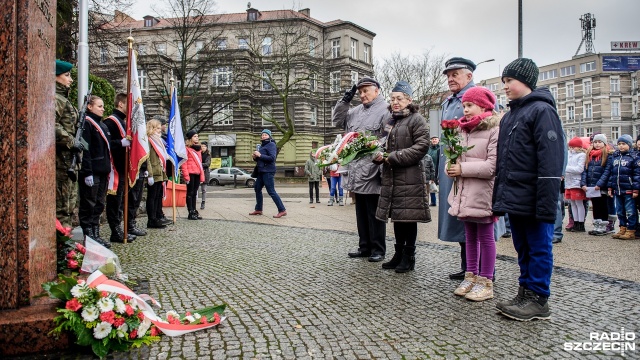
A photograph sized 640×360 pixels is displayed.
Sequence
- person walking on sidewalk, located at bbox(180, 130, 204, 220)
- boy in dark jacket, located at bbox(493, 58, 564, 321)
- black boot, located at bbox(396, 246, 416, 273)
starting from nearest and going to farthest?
boy in dark jacket, located at bbox(493, 58, 564, 321), black boot, located at bbox(396, 246, 416, 273), person walking on sidewalk, located at bbox(180, 130, 204, 220)

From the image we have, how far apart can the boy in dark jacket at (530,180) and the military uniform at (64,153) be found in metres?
4.79

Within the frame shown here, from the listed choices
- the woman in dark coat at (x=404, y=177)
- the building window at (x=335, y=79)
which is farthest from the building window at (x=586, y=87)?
the woman in dark coat at (x=404, y=177)

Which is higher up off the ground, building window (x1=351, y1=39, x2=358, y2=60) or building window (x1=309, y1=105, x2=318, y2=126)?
building window (x1=351, y1=39, x2=358, y2=60)

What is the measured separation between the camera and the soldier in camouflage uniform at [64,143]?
5.66 m

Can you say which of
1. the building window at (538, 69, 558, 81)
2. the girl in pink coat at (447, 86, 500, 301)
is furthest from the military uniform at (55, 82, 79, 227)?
the building window at (538, 69, 558, 81)

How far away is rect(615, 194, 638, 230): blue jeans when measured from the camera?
341 inches

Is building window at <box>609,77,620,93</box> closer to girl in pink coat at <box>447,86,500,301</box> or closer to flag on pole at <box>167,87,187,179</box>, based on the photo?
flag on pole at <box>167,87,187,179</box>

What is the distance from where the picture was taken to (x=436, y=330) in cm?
347

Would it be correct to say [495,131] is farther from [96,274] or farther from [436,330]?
[96,274]

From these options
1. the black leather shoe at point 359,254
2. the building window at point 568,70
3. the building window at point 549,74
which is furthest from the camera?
the building window at point 549,74

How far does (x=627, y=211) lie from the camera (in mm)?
8820

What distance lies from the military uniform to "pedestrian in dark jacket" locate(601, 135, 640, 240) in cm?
896

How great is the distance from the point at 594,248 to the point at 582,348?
16.5 ft

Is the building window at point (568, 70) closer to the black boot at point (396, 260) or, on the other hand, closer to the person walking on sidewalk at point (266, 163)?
the person walking on sidewalk at point (266, 163)
